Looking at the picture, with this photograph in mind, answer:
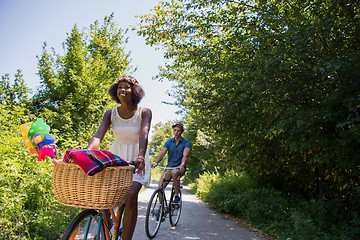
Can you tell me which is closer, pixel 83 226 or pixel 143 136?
pixel 83 226

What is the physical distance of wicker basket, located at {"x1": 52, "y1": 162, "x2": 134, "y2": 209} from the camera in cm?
221

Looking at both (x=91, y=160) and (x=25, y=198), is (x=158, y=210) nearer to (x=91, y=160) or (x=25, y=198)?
(x=25, y=198)

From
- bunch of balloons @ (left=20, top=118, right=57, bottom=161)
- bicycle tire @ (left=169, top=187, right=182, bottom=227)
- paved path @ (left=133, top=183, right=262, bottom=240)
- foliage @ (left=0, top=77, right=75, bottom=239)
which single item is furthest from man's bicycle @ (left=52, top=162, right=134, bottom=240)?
bicycle tire @ (left=169, top=187, right=182, bottom=227)

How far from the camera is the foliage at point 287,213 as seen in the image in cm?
502

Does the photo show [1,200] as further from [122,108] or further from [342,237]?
[342,237]

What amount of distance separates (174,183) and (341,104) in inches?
138

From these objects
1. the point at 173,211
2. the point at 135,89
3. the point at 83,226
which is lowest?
the point at 173,211

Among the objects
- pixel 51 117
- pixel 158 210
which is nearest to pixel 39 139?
pixel 158 210

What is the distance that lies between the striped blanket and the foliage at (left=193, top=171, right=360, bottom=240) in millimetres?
3997

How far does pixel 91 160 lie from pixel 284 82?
417cm

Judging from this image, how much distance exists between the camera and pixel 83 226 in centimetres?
248

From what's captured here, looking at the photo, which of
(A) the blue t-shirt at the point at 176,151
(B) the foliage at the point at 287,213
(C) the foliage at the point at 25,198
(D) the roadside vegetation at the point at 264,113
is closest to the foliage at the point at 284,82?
(D) the roadside vegetation at the point at 264,113

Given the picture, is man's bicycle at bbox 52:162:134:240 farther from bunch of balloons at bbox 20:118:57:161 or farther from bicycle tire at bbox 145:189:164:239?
bicycle tire at bbox 145:189:164:239

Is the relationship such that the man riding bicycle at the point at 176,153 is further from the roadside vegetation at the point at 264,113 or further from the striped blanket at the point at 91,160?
the striped blanket at the point at 91,160
